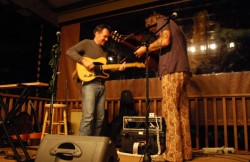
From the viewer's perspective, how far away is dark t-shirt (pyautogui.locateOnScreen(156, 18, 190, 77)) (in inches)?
104

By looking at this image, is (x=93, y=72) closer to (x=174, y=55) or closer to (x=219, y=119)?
(x=174, y=55)

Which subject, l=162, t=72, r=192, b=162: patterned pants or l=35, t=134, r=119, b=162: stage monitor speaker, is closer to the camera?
l=35, t=134, r=119, b=162: stage monitor speaker

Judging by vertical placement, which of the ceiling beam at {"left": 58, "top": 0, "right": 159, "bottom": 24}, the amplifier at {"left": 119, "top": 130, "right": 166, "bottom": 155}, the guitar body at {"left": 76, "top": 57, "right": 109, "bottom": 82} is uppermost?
the ceiling beam at {"left": 58, "top": 0, "right": 159, "bottom": 24}

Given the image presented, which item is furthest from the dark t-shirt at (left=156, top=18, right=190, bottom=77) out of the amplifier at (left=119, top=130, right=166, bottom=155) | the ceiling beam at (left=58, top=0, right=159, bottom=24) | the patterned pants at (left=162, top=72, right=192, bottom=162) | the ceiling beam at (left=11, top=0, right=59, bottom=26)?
the ceiling beam at (left=11, top=0, right=59, bottom=26)

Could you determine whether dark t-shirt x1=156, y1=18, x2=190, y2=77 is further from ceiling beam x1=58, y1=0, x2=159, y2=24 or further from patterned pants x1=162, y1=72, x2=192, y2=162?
ceiling beam x1=58, y1=0, x2=159, y2=24

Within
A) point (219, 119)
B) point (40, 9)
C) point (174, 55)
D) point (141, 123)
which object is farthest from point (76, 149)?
point (40, 9)

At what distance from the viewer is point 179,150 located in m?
2.53

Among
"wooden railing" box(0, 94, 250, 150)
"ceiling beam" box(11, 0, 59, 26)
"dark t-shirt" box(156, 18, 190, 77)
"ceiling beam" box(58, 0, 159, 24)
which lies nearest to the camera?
"dark t-shirt" box(156, 18, 190, 77)

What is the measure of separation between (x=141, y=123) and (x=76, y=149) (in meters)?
2.00

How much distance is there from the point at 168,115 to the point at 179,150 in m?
0.40

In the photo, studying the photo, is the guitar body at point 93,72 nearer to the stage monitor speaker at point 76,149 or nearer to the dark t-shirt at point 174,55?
the dark t-shirt at point 174,55

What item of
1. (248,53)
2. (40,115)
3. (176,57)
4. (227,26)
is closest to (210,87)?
(248,53)

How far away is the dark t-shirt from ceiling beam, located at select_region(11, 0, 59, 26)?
4102mm

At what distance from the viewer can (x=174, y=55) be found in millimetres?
2680
